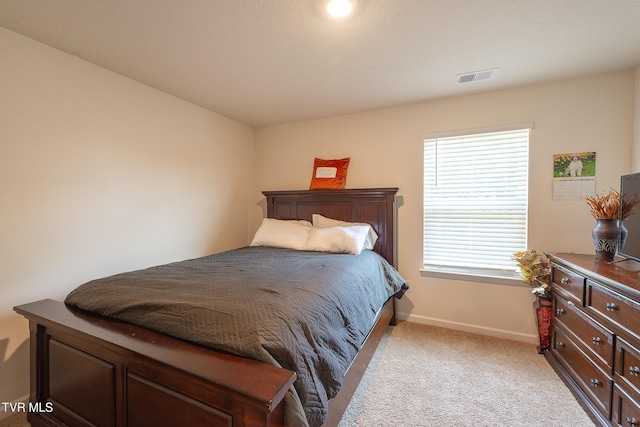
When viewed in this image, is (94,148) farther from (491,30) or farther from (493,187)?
(493,187)

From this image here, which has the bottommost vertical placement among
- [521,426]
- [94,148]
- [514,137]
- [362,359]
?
[521,426]

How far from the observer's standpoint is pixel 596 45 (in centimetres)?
179

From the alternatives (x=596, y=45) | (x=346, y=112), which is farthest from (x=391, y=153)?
(x=596, y=45)

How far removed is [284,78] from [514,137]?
7.09 ft

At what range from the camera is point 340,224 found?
297 cm

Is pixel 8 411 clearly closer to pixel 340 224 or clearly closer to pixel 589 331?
pixel 340 224

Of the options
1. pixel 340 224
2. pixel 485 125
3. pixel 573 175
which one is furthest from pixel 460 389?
pixel 485 125

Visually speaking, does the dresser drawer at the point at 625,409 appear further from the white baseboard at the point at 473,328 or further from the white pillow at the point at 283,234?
the white pillow at the point at 283,234

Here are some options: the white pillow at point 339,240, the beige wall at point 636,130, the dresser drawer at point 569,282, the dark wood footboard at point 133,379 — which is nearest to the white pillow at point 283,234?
the white pillow at point 339,240

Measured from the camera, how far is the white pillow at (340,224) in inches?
111

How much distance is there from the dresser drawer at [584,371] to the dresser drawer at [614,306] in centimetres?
33

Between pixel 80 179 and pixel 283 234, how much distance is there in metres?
1.72

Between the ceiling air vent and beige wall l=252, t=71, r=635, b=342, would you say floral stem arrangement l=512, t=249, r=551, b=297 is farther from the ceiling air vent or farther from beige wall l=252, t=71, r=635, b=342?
the ceiling air vent

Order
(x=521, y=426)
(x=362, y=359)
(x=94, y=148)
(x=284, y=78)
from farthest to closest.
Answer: (x=284, y=78)
(x=94, y=148)
(x=362, y=359)
(x=521, y=426)
